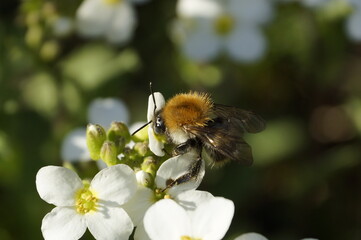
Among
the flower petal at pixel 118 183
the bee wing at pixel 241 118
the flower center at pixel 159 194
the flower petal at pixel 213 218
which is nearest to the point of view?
the flower petal at pixel 213 218

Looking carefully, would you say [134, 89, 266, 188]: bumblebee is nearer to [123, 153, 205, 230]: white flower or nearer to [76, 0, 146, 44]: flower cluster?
[123, 153, 205, 230]: white flower

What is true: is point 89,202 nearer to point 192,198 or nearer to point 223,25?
point 192,198

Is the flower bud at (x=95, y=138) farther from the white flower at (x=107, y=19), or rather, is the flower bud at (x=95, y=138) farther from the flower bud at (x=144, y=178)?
the white flower at (x=107, y=19)

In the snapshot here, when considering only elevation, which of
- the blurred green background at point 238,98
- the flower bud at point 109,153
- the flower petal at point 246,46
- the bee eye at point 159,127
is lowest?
the blurred green background at point 238,98

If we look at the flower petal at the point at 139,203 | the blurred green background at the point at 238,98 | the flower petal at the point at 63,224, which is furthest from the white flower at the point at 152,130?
the blurred green background at the point at 238,98

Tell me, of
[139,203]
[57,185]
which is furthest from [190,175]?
[57,185]

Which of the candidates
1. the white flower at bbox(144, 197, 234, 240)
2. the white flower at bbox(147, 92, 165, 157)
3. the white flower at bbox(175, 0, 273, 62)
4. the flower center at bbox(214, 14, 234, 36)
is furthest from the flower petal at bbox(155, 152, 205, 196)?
the flower center at bbox(214, 14, 234, 36)
